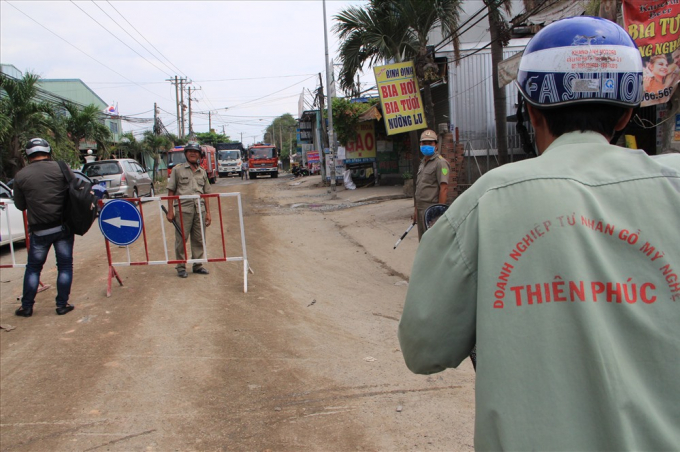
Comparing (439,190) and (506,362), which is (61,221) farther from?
(506,362)

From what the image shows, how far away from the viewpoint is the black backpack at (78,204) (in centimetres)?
612

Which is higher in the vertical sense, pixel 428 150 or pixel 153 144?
pixel 153 144

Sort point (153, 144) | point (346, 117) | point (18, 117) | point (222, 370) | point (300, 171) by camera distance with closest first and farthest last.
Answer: point (222, 370) → point (18, 117) → point (346, 117) → point (153, 144) → point (300, 171)

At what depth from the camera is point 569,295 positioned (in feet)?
3.74

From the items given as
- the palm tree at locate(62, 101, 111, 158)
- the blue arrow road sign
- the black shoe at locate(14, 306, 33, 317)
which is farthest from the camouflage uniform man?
the palm tree at locate(62, 101, 111, 158)

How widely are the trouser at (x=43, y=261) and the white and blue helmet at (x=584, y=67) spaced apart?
6.10 meters

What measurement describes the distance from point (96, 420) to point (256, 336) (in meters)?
1.82

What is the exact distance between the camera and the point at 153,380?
448 cm

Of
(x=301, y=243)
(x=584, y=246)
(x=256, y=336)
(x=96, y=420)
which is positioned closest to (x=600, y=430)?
(x=584, y=246)

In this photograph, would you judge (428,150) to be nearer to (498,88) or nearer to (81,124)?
(498,88)

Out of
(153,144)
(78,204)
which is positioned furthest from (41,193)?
(153,144)

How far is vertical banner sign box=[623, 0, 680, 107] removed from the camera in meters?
6.24

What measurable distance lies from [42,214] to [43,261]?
23.2 inches

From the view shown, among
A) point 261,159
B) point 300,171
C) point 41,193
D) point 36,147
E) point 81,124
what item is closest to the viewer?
point 41,193
